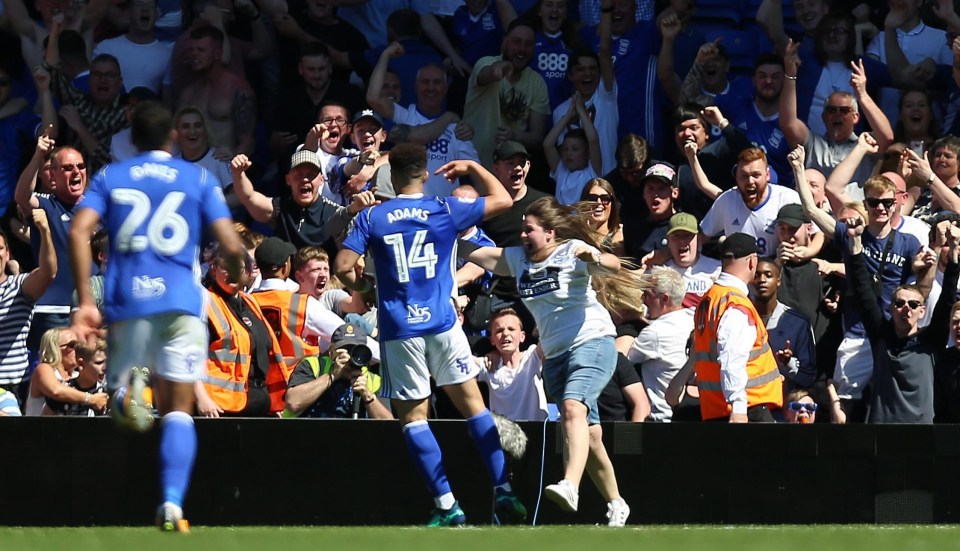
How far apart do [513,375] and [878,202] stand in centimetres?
282

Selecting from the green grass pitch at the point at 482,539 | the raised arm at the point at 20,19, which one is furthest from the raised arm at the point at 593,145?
the green grass pitch at the point at 482,539

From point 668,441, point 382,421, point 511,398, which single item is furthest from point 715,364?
point 382,421

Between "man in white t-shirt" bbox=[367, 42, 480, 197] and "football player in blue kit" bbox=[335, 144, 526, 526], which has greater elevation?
"man in white t-shirt" bbox=[367, 42, 480, 197]

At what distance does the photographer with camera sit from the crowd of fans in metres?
0.02

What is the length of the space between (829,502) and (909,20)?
195 inches

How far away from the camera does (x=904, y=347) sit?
33.1 ft

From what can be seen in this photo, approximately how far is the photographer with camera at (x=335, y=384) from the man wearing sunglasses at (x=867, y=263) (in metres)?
3.06

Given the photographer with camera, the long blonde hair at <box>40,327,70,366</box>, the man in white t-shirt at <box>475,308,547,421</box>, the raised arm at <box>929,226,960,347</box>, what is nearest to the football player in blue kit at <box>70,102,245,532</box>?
the photographer with camera

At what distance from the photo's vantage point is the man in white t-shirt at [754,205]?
11227mm

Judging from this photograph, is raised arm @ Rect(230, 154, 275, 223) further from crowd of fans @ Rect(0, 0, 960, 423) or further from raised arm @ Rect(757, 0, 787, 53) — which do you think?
raised arm @ Rect(757, 0, 787, 53)

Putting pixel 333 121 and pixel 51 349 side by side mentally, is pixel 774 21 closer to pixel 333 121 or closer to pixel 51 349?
pixel 333 121

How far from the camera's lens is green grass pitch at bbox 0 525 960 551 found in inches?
257

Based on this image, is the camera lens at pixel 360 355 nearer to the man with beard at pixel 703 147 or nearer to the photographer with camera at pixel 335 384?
the photographer with camera at pixel 335 384

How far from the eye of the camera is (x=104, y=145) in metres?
12.4
